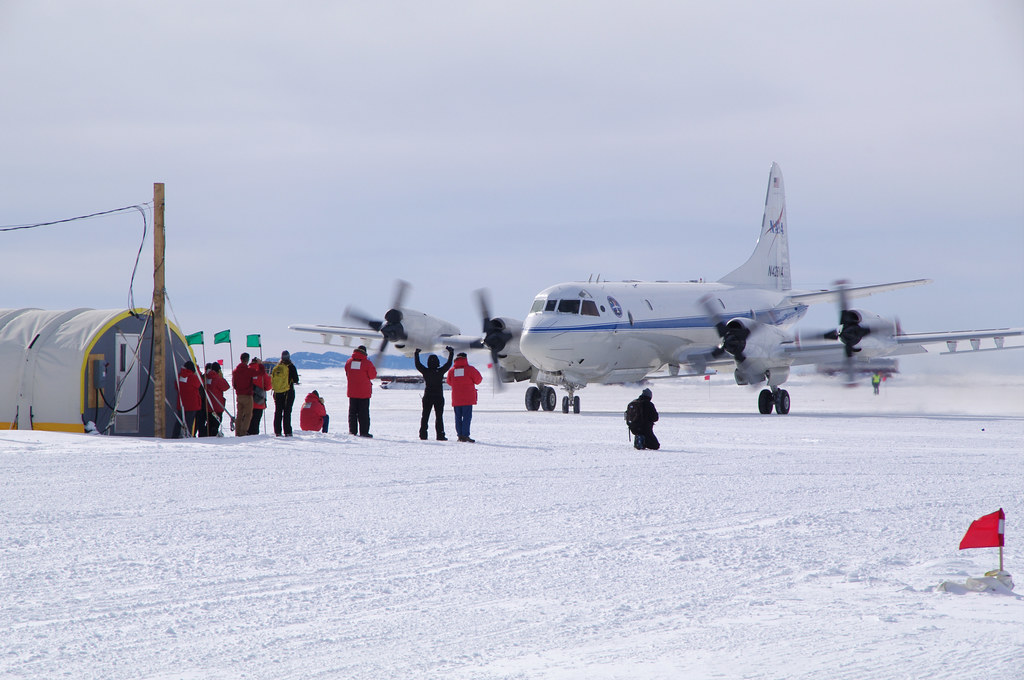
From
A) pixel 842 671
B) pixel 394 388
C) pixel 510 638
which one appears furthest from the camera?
pixel 394 388

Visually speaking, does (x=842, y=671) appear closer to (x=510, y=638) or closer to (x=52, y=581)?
(x=510, y=638)

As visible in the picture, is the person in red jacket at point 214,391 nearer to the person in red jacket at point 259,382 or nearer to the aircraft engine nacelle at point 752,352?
the person in red jacket at point 259,382

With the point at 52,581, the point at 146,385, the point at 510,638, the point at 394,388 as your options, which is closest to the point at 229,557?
the point at 52,581

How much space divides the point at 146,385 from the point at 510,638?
16.4 m

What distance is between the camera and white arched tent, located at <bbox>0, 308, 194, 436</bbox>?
18781mm

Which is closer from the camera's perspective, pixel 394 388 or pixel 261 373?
→ pixel 261 373

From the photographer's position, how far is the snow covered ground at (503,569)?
4.66 m

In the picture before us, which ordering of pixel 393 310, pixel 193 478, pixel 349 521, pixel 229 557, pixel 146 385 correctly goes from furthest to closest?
pixel 393 310, pixel 146 385, pixel 193 478, pixel 349 521, pixel 229 557

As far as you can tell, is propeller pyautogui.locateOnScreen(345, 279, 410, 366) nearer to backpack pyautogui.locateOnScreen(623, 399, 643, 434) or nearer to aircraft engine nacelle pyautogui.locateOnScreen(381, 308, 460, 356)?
aircraft engine nacelle pyautogui.locateOnScreen(381, 308, 460, 356)

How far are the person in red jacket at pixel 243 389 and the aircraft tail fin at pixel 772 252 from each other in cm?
2066

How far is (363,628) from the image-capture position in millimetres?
5113

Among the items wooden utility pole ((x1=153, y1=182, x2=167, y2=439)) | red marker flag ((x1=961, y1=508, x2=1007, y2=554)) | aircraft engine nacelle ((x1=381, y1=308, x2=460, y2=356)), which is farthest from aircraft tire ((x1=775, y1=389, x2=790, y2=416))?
red marker flag ((x1=961, y1=508, x2=1007, y2=554))

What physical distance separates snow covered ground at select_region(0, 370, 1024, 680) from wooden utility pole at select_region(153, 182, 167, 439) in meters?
5.19

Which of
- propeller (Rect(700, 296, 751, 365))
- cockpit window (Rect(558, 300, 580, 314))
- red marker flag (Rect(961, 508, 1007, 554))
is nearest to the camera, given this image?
red marker flag (Rect(961, 508, 1007, 554))
